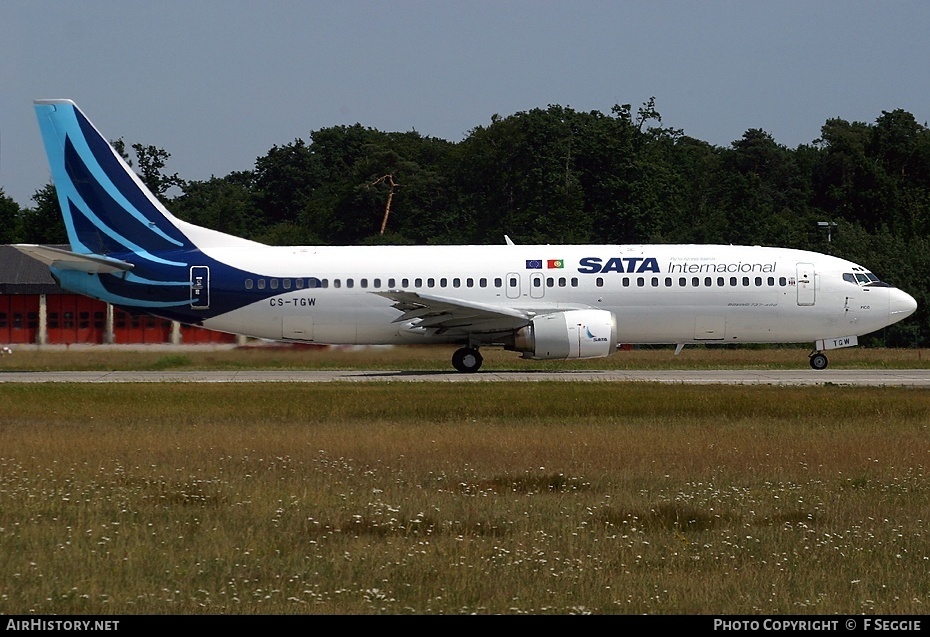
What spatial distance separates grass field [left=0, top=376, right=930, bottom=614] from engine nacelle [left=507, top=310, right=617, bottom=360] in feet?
33.3

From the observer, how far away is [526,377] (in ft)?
109

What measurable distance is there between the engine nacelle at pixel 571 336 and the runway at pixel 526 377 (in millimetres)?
679

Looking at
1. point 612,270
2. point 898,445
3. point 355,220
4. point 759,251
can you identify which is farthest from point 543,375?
point 355,220

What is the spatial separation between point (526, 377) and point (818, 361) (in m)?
9.91

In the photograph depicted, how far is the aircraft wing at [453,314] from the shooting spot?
111 ft

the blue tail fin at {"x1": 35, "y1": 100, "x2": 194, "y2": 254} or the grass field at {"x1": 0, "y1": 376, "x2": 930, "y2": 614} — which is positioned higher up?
the blue tail fin at {"x1": 35, "y1": 100, "x2": 194, "y2": 254}

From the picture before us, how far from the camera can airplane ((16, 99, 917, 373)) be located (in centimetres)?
3553

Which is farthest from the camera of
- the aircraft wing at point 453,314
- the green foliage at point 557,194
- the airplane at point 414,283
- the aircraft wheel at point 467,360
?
Result: the green foliage at point 557,194

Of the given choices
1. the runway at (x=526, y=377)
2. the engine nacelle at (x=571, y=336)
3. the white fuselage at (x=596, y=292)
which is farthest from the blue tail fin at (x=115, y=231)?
the engine nacelle at (x=571, y=336)

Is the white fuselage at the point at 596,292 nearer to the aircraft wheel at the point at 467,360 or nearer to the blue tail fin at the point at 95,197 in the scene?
the aircraft wheel at the point at 467,360

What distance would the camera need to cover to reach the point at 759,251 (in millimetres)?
36406

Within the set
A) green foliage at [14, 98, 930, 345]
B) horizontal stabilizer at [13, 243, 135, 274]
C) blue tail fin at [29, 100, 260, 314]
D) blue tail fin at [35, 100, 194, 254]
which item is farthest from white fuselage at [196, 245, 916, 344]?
green foliage at [14, 98, 930, 345]

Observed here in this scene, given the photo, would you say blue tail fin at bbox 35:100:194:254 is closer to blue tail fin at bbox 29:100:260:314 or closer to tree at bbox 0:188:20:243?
blue tail fin at bbox 29:100:260:314
